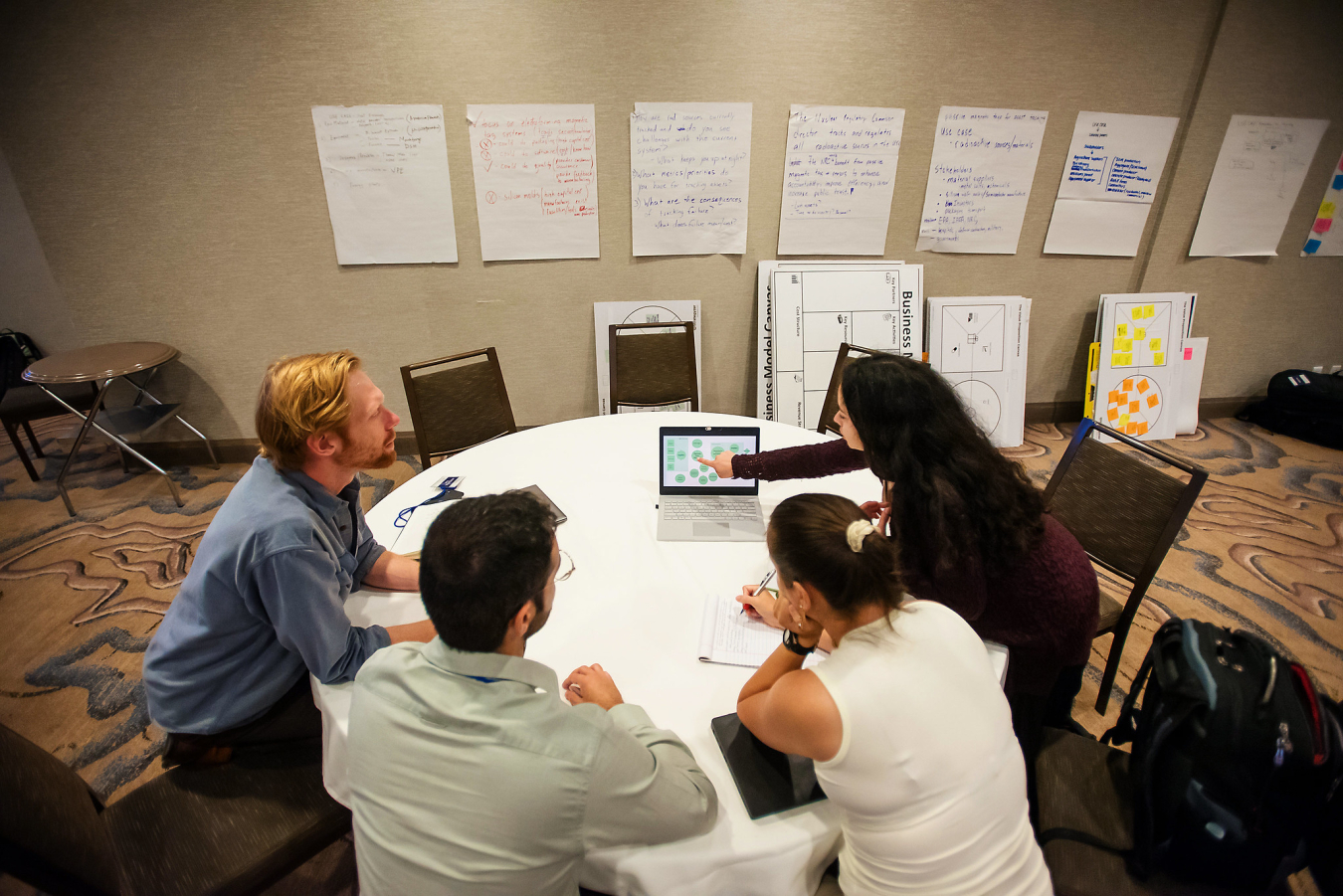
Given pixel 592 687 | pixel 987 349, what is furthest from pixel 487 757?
pixel 987 349

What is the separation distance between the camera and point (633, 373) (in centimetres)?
288

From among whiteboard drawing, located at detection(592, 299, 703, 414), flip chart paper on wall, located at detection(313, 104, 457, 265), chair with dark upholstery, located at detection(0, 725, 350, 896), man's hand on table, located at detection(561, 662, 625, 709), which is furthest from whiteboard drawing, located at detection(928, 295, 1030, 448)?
chair with dark upholstery, located at detection(0, 725, 350, 896)

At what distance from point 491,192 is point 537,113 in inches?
18.1

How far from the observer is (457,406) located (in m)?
2.46

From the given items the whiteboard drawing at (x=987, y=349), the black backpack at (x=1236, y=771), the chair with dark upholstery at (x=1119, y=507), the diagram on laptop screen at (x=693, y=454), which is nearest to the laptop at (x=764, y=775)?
the black backpack at (x=1236, y=771)

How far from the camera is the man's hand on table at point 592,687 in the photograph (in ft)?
3.58

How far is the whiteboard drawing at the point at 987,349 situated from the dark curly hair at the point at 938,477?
256 centimetres

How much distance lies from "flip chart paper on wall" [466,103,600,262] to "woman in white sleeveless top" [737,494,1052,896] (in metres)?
2.73

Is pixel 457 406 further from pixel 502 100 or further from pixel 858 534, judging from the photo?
pixel 858 534

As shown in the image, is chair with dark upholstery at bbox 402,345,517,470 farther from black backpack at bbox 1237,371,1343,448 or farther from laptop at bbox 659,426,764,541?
black backpack at bbox 1237,371,1343,448

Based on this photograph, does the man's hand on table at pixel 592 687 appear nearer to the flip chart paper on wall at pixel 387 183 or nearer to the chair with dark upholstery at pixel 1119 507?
the chair with dark upholstery at pixel 1119 507

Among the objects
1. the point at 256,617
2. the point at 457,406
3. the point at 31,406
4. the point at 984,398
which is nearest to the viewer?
the point at 256,617

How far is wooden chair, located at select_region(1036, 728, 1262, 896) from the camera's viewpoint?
107 cm

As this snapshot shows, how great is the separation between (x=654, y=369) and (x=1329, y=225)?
4443mm
